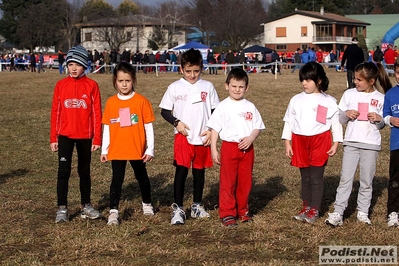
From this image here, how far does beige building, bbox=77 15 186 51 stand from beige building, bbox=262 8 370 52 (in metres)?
15.0

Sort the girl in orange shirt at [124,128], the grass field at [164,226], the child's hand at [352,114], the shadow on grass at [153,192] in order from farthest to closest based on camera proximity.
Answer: the shadow on grass at [153,192], the girl in orange shirt at [124,128], the child's hand at [352,114], the grass field at [164,226]

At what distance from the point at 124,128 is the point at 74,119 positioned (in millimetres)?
547

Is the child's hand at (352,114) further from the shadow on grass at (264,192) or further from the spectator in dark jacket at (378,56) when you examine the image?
the spectator in dark jacket at (378,56)

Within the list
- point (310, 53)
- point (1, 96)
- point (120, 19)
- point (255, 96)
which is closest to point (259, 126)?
point (255, 96)

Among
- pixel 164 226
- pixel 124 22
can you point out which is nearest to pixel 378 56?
pixel 164 226

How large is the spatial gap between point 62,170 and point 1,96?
1909 centimetres

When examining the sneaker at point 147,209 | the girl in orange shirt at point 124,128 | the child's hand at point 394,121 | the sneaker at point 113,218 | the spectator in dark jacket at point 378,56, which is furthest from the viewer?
the spectator in dark jacket at point 378,56

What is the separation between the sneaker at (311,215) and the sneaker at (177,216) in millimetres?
1272

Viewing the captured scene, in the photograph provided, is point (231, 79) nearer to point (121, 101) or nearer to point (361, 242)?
point (121, 101)

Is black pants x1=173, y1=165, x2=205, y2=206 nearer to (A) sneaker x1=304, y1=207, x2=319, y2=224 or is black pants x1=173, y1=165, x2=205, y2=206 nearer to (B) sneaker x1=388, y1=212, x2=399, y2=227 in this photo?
(A) sneaker x1=304, y1=207, x2=319, y2=224

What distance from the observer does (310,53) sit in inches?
1662

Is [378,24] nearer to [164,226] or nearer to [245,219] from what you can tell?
[245,219]

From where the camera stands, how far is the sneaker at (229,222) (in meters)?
6.50

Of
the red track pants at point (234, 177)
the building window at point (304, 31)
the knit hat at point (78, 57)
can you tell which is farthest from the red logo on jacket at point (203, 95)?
the building window at point (304, 31)
